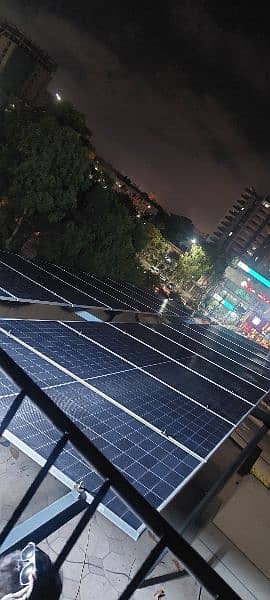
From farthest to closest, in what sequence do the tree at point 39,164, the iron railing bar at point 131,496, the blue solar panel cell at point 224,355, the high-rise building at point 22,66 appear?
the high-rise building at point 22,66
the tree at point 39,164
the blue solar panel cell at point 224,355
the iron railing bar at point 131,496

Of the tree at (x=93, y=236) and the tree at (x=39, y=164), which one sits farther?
the tree at (x=93, y=236)

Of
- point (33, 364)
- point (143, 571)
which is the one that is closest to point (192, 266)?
point (33, 364)

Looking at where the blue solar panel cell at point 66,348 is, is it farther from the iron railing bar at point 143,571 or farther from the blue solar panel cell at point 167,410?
the iron railing bar at point 143,571

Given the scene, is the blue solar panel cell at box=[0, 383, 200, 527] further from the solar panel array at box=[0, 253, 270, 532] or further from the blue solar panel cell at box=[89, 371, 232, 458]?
the blue solar panel cell at box=[89, 371, 232, 458]

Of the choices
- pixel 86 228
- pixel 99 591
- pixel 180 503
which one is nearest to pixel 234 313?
pixel 86 228

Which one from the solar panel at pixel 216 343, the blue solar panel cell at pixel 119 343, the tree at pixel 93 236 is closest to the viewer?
the blue solar panel cell at pixel 119 343

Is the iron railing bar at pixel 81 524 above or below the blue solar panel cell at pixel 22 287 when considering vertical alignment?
above

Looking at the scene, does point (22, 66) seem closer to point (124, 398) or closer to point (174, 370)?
point (174, 370)

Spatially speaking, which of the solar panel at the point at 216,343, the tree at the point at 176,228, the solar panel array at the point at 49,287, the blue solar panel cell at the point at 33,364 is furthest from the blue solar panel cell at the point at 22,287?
the tree at the point at 176,228
